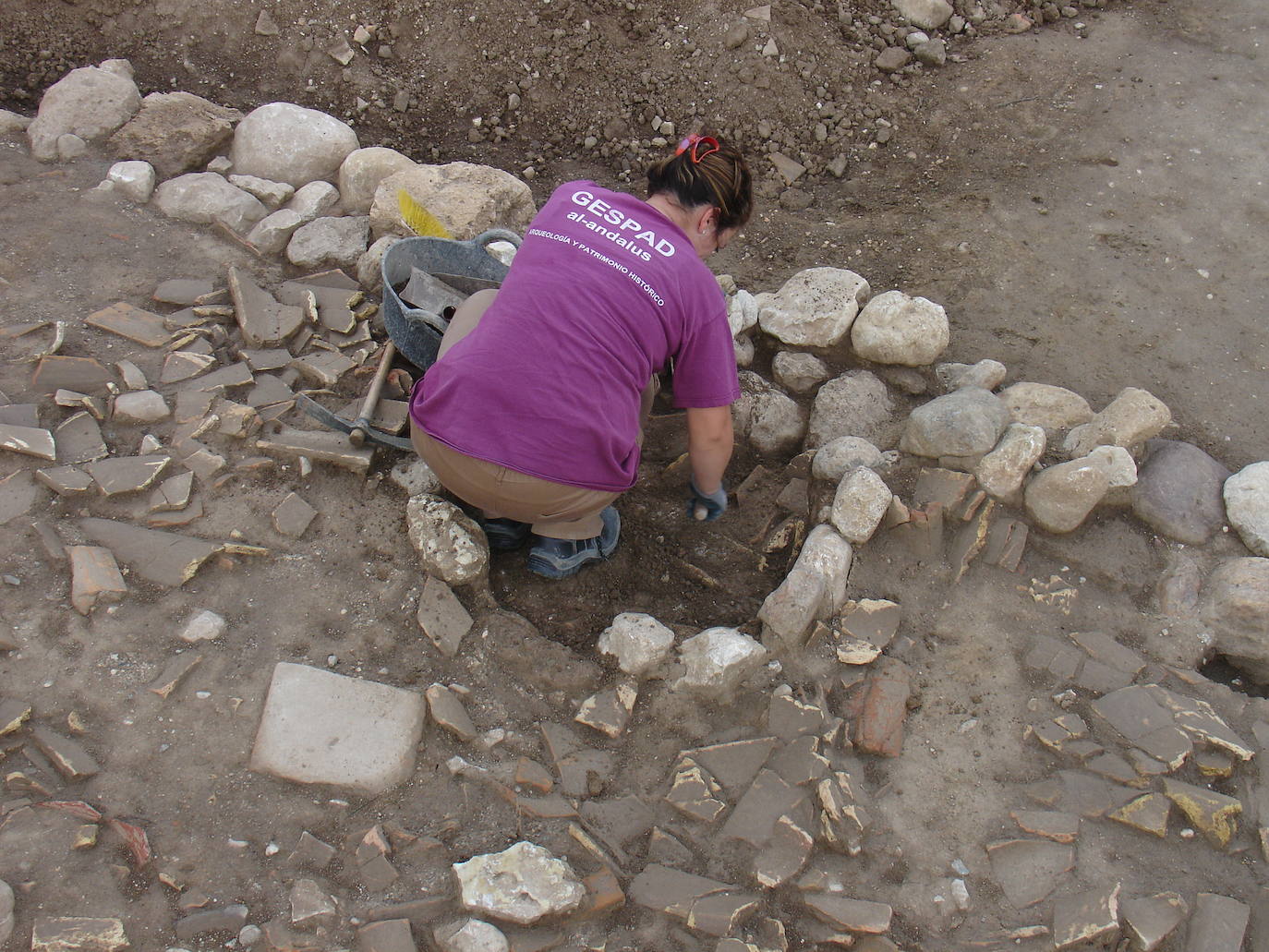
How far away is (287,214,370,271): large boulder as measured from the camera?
4.13 m

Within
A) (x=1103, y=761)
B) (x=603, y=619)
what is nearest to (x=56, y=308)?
(x=603, y=619)

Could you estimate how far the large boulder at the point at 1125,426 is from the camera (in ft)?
11.1

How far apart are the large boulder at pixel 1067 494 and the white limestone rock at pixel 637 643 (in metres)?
1.33

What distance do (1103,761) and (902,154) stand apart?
140 inches

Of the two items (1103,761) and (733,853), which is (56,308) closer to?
(733,853)

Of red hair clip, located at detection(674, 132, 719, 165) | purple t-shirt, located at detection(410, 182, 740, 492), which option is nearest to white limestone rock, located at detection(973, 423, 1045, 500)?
purple t-shirt, located at detection(410, 182, 740, 492)

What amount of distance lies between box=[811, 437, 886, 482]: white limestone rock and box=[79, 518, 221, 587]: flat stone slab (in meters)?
2.02

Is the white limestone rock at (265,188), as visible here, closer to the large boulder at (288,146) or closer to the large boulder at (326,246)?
the large boulder at (288,146)

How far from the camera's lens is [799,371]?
3900 millimetres

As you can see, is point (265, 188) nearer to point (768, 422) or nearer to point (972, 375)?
point (768, 422)

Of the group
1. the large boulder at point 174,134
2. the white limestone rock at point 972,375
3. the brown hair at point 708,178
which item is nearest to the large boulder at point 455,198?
the large boulder at point 174,134

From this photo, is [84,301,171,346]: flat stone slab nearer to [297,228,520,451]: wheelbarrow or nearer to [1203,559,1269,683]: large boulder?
[297,228,520,451]: wheelbarrow

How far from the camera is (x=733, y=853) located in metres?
2.47

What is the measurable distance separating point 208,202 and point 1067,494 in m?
3.69
